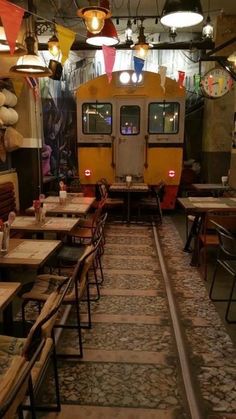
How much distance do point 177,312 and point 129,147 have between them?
4.84 metres

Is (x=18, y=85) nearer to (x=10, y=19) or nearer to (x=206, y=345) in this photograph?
(x=10, y=19)

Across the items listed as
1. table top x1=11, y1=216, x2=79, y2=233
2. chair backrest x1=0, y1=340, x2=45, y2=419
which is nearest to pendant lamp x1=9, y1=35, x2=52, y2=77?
table top x1=11, y1=216, x2=79, y2=233

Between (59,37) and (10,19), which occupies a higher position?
(59,37)

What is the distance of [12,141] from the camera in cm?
619

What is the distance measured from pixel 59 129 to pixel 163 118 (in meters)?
3.79

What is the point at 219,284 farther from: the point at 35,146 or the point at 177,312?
the point at 35,146

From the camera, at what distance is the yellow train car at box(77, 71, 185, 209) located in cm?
744

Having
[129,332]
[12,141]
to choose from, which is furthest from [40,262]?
[12,141]

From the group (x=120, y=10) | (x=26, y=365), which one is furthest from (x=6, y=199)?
(x=120, y=10)

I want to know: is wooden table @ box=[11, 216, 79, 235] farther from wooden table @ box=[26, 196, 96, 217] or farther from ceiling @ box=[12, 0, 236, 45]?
ceiling @ box=[12, 0, 236, 45]

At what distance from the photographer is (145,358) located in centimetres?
273

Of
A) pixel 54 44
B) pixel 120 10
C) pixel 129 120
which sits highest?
pixel 120 10

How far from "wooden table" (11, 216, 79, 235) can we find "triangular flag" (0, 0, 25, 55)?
5.65 ft

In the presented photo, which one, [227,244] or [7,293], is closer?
[7,293]
